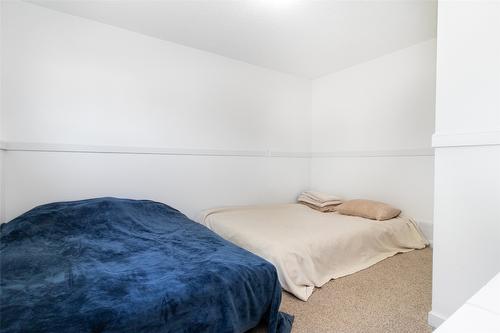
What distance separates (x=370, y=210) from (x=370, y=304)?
118 centimetres

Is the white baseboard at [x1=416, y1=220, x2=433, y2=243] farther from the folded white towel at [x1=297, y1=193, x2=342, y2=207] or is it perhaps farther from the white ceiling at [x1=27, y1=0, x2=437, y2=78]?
the white ceiling at [x1=27, y1=0, x2=437, y2=78]

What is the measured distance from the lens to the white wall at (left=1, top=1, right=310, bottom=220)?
6.28 ft

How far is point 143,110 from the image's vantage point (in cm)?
237

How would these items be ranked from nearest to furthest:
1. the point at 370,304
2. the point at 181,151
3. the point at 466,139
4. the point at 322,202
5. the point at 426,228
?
the point at 466,139
the point at 370,304
the point at 426,228
the point at 181,151
the point at 322,202

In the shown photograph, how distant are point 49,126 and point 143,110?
740mm

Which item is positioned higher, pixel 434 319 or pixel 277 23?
pixel 277 23

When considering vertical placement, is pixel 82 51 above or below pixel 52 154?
above

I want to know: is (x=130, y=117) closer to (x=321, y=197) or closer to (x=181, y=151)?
(x=181, y=151)

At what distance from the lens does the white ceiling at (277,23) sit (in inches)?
76.3

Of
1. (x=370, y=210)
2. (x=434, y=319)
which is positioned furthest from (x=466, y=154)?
(x=370, y=210)

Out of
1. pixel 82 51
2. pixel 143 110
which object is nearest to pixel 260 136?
pixel 143 110

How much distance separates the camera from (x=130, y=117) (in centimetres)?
231

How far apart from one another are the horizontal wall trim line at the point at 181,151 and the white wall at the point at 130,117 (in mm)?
11

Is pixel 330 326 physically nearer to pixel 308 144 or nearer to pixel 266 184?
pixel 266 184
